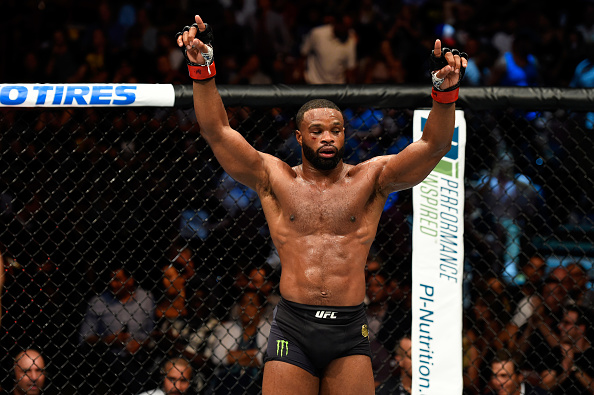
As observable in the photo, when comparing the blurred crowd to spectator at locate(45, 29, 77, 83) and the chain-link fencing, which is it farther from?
the chain-link fencing

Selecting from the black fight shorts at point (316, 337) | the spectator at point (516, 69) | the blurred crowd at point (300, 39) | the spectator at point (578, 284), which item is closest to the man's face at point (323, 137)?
the black fight shorts at point (316, 337)

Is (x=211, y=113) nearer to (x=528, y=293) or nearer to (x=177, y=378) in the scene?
(x=177, y=378)

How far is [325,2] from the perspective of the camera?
6.32 m

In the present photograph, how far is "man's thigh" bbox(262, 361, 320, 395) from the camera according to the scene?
2.15 metres

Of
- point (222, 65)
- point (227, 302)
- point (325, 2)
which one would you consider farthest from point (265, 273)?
point (325, 2)

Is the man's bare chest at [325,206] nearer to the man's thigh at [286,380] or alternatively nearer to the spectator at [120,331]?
the man's thigh at [286,380]

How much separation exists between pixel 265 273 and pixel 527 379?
57.4 inches

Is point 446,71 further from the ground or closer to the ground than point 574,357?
further from the ground

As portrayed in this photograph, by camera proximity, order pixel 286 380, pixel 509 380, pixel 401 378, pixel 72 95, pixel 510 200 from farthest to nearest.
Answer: pixel 510 200, pixel 509 380, pixel 401 378, pixel 72 95, pixel 286 380

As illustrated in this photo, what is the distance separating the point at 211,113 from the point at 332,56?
142 inches

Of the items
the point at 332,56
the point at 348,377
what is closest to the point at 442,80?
the point at 348,377

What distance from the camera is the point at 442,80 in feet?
6.82

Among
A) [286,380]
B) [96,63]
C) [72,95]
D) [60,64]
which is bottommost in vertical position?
[286,380]

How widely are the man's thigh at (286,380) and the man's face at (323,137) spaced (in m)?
0.68
